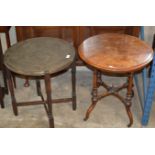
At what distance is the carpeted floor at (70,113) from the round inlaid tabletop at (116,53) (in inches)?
27.5

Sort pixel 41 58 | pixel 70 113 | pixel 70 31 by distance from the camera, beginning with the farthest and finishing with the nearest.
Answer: pixel 70 31 < pixel 70 113 < pixel 41 58

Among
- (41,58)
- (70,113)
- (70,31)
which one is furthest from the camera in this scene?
(70,31)

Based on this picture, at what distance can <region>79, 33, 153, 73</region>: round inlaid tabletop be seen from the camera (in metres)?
1.81

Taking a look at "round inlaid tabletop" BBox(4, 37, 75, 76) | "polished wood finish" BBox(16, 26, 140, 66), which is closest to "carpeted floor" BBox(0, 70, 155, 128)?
"polished wood finish" BBox(16, 26, 140, 66)

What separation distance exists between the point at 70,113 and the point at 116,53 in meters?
0.82

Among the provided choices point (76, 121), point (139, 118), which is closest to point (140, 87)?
point (139, 118)

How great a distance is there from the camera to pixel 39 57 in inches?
75.9

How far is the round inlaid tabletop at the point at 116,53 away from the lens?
181 centimetres

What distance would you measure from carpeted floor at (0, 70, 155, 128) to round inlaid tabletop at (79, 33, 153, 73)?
0.70 metres

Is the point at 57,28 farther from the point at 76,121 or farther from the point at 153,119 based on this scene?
the point at 153,119

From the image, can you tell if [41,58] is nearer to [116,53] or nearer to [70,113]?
[116,53]

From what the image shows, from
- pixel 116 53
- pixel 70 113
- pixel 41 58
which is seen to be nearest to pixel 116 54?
pixel 116 53

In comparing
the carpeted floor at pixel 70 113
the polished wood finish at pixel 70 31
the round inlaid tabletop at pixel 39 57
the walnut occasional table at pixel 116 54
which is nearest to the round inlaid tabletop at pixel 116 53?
the walnut occasional table at pixel 116 54
